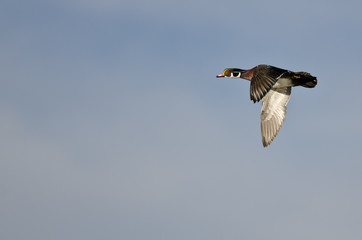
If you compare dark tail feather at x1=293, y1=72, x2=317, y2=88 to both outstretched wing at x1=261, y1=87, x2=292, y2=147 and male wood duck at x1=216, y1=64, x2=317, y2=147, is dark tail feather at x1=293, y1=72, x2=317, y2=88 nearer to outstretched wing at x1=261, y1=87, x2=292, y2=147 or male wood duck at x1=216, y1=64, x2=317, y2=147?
male wood duck at x1=216, y1=64, x2=317, y2=147

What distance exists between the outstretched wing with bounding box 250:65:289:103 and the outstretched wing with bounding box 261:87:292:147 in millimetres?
5091

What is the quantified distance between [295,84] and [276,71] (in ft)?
10.6

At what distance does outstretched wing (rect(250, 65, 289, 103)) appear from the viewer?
85.0 feet

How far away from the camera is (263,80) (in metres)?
26.6

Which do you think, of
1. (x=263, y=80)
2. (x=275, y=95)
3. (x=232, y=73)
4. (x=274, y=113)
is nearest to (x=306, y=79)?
(x=263, y=80)

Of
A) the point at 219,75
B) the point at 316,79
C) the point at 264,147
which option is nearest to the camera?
the point at 316,79

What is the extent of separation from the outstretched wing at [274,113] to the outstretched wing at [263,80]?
5.09 metres

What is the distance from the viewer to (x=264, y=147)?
31.6m

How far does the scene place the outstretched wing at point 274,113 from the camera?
32.8 meters

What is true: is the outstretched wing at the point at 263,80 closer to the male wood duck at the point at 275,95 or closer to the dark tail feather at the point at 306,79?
the male wood duck at the point at 275,95

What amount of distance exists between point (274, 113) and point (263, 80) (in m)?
7.01

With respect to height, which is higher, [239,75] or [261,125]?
[239,75]

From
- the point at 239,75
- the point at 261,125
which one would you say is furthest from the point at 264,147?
the point at 239,75

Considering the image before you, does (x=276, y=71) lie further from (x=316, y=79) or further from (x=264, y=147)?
(x=264, y=147)
